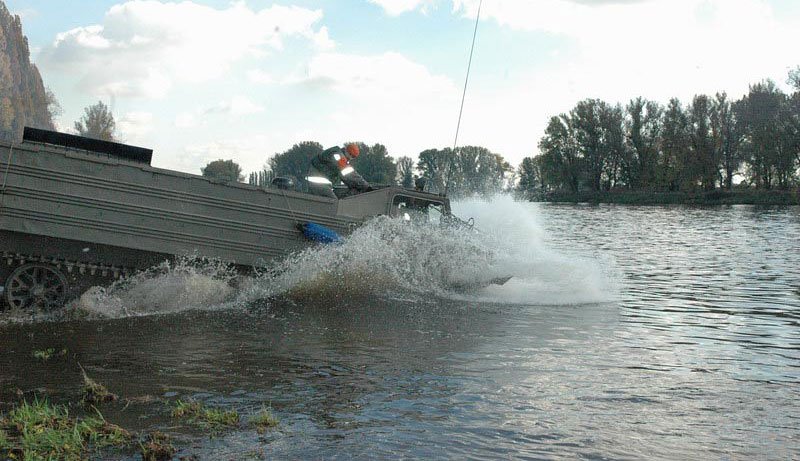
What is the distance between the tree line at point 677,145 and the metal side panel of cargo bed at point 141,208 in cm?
8373

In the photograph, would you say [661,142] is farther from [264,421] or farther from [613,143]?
[264,421]

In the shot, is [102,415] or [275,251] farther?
[275,251]

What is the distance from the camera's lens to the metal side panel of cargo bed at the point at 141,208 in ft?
37.3

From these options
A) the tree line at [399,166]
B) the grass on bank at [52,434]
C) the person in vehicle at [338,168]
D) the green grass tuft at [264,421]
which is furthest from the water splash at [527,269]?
the tree line at [399,166]

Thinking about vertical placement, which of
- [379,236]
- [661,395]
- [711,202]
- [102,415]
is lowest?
[102,415]

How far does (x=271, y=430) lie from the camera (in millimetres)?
6312

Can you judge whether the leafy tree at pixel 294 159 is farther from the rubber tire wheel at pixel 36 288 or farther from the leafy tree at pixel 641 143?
the rubber tire wheel at pixel 36 288

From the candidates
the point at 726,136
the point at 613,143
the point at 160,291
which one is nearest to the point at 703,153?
the point at 726,136

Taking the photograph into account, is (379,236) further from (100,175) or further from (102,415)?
(102,415)

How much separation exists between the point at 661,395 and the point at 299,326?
544cm

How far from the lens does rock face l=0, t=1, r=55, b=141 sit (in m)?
126

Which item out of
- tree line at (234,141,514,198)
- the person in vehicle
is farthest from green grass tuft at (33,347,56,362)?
tree line at (234,141,514,198)

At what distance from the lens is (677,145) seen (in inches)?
4058

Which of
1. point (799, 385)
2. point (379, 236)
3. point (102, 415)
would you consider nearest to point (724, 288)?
point (379, 236)
